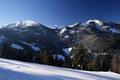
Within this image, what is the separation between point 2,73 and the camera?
11672 millimetres

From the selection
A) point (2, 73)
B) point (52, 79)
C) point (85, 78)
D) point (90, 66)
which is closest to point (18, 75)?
point (2, 73)

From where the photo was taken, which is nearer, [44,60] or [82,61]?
[82,61]

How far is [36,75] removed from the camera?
12016 mm

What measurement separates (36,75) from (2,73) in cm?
139

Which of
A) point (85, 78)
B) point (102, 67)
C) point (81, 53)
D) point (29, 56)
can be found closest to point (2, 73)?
point (85, 78)

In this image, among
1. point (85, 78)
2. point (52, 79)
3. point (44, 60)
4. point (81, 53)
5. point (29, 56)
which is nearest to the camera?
point (52, 79)

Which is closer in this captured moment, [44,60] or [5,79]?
[5,79]

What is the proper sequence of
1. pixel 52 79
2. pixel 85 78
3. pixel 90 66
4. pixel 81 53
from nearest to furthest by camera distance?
pixel 52 79, pixel 85 78, pixel 81 53, pixel 90 66

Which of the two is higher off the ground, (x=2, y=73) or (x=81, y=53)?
(x=81, y=53)

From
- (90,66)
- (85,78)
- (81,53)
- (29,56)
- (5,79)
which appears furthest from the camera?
(29,56)

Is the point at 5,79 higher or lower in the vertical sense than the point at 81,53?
lower

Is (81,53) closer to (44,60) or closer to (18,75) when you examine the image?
(44,60)

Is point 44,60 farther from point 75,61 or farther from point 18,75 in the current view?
point 18,75

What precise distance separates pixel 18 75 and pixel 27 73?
730 mm
